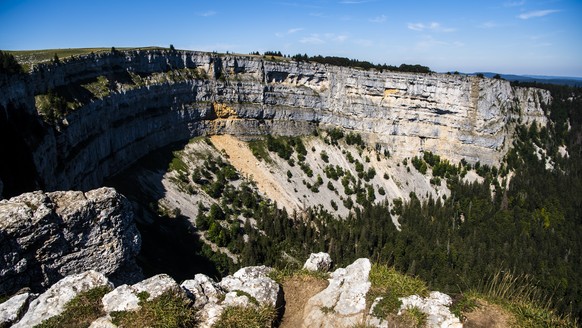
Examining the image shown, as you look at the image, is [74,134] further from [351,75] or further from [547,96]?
[547,96]

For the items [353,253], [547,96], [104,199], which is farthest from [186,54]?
[547,96]

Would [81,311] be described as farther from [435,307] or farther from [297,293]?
[435,307]

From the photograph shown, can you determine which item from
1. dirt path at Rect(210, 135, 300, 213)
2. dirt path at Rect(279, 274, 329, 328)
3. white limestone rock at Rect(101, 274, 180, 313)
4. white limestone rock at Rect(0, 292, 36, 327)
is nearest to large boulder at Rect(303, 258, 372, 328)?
dirt path at Rect(279, 274, 329, 328)

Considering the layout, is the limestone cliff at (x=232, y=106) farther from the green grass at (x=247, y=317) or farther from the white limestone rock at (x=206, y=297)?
the green grass at (x=247, y=317)

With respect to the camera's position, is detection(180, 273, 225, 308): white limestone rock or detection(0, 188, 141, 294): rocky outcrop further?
detection(0, 188, 141, 294): rocky outcrop

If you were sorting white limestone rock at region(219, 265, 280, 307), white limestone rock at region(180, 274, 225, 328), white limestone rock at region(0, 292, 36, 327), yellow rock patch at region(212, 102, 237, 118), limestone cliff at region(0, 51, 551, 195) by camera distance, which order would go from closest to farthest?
1. white limestone rock at region(180, 274, 225, 328)
2. white limestone rock at region(0, 292, 36, 327)
3. white limestone rock at region(219, 265, 280, 307)
4. limestone cliff at region(0, 51, 551, 195)
5. yellow rock patch at region(212, 102, 237, 118)

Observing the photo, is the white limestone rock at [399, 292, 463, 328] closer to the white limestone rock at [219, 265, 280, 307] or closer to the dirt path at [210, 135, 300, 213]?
the white limestone rock at [219, 265, 280, 307]

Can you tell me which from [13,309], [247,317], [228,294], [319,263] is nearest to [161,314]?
[228,294]
